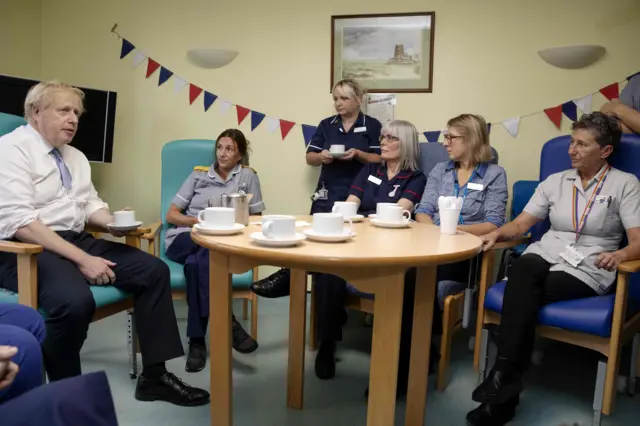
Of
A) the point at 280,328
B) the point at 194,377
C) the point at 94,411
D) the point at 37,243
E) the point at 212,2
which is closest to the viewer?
the point at 94,411

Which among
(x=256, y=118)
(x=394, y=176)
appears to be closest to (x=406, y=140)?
(x=394, y=176)

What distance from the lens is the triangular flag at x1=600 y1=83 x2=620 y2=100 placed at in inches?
113

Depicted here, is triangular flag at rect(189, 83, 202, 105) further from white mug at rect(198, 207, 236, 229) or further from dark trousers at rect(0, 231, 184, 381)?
white mug at rect(198, 207, 236, 229)

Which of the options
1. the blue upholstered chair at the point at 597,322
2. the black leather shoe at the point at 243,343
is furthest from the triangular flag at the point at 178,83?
the blue upholstered chair at the point at 597,322

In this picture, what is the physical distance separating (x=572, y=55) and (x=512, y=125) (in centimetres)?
49

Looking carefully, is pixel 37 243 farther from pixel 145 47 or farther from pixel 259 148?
pixel 145 47

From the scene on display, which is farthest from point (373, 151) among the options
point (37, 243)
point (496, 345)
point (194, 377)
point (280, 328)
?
point (37, 243)

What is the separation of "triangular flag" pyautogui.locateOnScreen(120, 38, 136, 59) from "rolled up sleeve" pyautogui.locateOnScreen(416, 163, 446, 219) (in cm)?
228

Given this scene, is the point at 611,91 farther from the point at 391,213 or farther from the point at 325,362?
the point at 325,362

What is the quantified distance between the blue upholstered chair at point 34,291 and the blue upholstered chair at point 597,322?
1.39m

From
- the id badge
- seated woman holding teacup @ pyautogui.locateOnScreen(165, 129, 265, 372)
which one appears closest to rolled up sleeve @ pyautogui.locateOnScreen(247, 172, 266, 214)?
seated woman holding teacup @ pyautogui.locateOnScreen(165, 129, 265, 372)

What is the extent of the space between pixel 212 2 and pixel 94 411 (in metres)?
3.06

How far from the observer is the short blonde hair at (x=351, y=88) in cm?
295

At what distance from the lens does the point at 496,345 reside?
1998 millimetres
